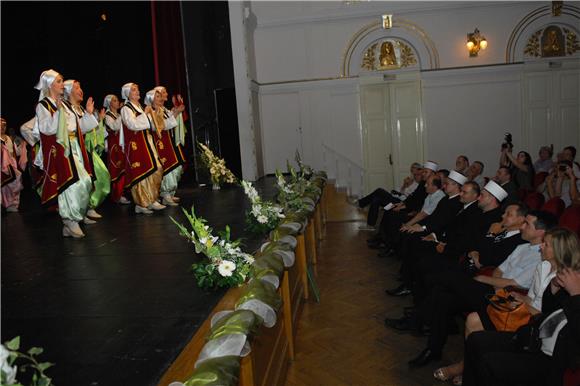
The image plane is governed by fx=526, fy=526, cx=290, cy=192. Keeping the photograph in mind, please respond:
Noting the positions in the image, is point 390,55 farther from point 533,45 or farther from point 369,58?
point 533,45

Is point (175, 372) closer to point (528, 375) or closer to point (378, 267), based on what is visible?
point (528, 375)

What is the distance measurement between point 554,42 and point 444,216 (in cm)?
743

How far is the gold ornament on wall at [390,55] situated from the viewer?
1091 cm

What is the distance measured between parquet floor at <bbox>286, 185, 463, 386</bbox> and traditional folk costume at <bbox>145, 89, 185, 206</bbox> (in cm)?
242

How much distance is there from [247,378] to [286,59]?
31.9ft

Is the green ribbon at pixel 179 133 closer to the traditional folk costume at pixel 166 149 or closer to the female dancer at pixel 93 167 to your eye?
the traditional folk costume at pixel 166 149

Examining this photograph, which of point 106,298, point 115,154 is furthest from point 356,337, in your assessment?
point 115,154

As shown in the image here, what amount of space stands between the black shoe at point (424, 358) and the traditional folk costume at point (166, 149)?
458 centimetres

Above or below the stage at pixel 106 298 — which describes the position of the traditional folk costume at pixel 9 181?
above

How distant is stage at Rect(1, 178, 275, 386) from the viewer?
227 cm

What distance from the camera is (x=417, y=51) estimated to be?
10.9 meters

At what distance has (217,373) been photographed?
5.70ft

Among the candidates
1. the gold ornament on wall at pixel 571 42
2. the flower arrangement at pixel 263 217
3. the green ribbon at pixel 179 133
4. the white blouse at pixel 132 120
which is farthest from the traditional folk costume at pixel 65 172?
the gold ornament on wall at pixel 571 42

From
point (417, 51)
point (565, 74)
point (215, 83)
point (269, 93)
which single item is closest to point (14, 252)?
point (215, 83)
